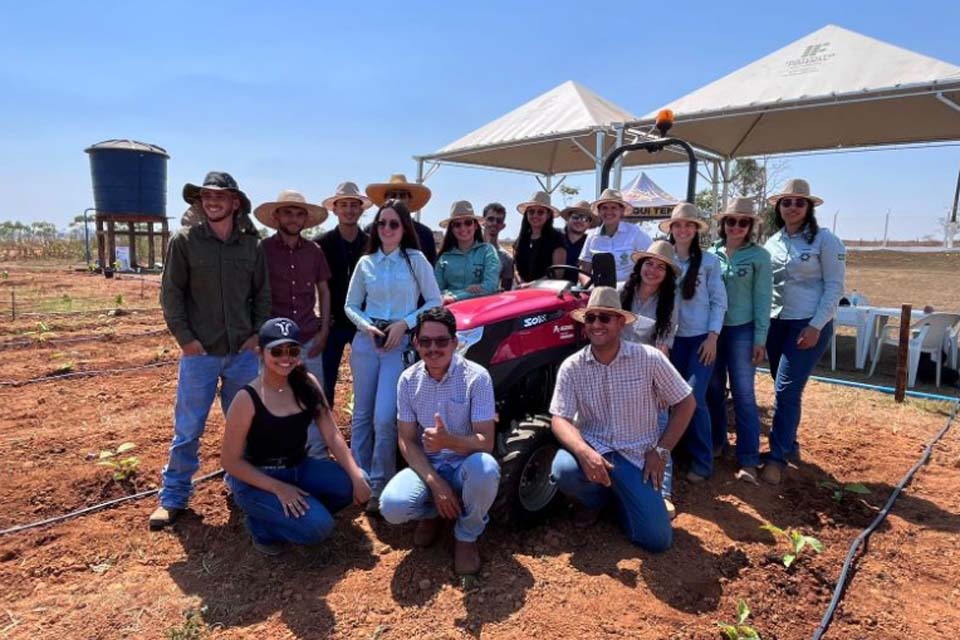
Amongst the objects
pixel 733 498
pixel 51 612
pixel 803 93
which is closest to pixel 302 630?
pixel 51 612

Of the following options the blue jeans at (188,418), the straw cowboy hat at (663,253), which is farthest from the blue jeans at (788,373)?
the blue jeans at (188,418)

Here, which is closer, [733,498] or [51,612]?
[51,612]

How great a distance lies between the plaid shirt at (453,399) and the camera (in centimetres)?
284

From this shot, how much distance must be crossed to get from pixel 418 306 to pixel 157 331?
704cm

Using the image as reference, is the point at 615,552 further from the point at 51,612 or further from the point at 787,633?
the point at 51,612

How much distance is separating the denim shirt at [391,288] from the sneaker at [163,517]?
1416 mm

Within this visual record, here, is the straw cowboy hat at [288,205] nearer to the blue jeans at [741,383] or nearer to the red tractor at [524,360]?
the red tractor at [524,360]

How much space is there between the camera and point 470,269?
412 cm

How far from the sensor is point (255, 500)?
294 centimetres

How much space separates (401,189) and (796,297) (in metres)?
2.81

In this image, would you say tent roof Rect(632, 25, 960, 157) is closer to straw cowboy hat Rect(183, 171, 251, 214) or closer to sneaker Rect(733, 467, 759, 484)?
sneaker Rect(733, 467, 759, 484)

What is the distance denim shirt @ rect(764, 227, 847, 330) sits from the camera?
3.69m

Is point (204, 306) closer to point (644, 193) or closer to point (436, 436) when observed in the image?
point (436, 436)

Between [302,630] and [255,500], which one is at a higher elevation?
[255,500]
